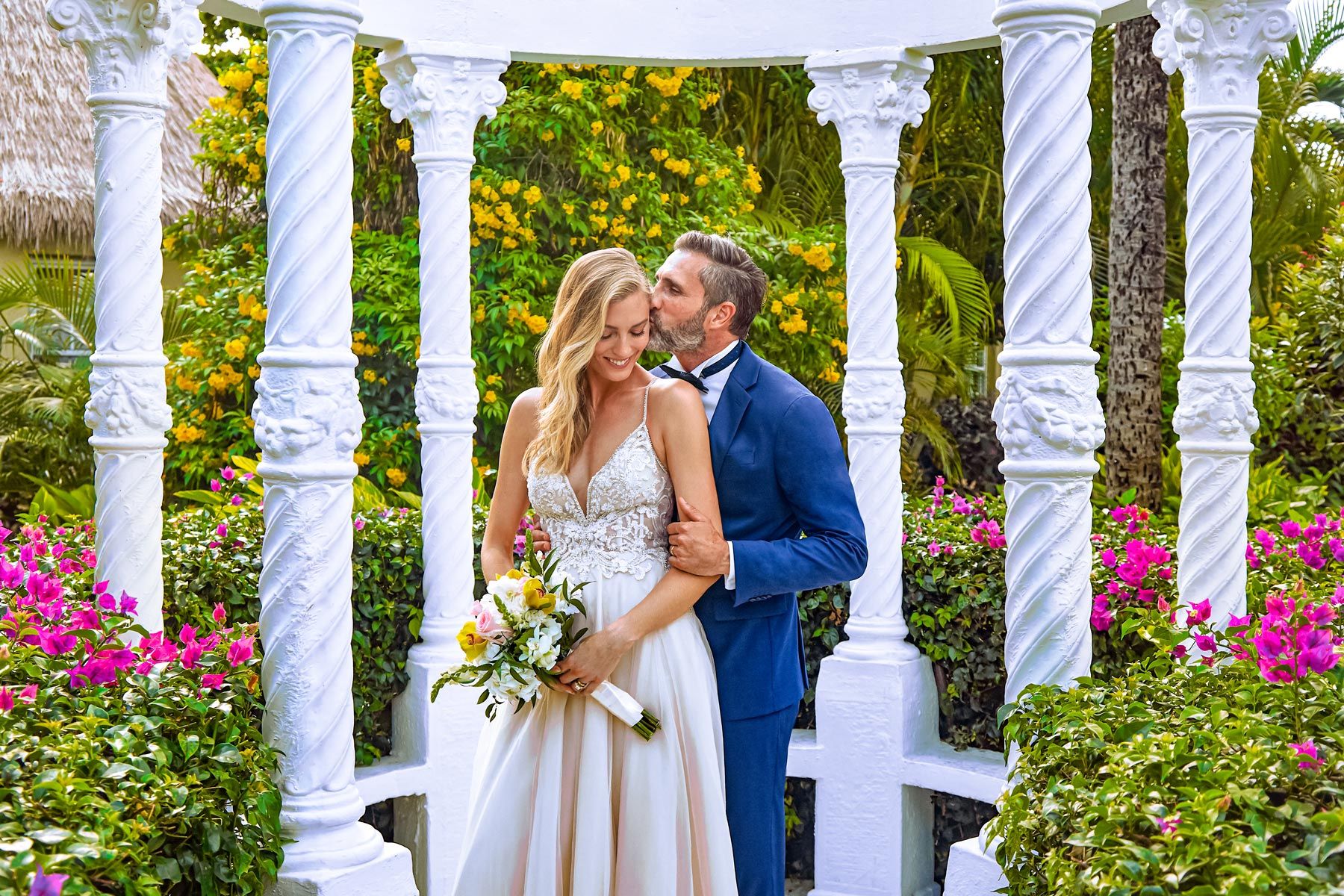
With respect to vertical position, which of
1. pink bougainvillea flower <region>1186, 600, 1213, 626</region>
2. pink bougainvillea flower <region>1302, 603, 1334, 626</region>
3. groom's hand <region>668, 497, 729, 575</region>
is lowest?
pink bougainvillea flower <region>1186, 600, 1213, 626</region>

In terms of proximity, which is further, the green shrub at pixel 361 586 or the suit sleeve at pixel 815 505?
the green shrub at pixel 361 586

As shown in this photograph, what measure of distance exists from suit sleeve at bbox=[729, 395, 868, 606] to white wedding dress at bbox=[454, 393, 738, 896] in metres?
0.28

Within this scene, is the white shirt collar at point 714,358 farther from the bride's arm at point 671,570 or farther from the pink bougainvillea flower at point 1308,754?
the pink bougainvillea flower at point 1308,754

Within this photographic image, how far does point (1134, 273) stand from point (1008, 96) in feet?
16.7

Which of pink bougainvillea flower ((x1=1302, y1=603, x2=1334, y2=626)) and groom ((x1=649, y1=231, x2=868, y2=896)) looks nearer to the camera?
pink bougainvillea flower ((x1=1302, y1=603, x2=1334, y2=626))

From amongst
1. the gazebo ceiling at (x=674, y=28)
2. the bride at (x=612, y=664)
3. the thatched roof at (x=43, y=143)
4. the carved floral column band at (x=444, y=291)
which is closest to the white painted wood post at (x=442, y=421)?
the carved floral column band at (x=444, y=291)

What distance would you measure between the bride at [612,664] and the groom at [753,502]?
110mm

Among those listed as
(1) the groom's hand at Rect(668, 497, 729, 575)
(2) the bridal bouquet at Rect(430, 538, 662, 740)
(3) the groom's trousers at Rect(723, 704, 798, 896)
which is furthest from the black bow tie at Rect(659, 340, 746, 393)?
(3) the groom's trousers at Rect(723, 704, 798, 896)

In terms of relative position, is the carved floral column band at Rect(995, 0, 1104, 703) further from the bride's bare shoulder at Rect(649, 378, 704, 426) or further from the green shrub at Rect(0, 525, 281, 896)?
the green shrub at Rect(0, 525, 281, 896)

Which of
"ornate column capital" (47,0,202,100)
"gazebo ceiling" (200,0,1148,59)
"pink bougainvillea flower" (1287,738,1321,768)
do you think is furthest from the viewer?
"gazebo ceiling" (200,0,1148,59)

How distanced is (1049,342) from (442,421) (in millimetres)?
3223

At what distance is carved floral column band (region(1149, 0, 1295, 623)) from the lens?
467 cm

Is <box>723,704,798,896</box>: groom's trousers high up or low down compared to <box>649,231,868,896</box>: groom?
down

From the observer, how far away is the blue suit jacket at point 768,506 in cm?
372
